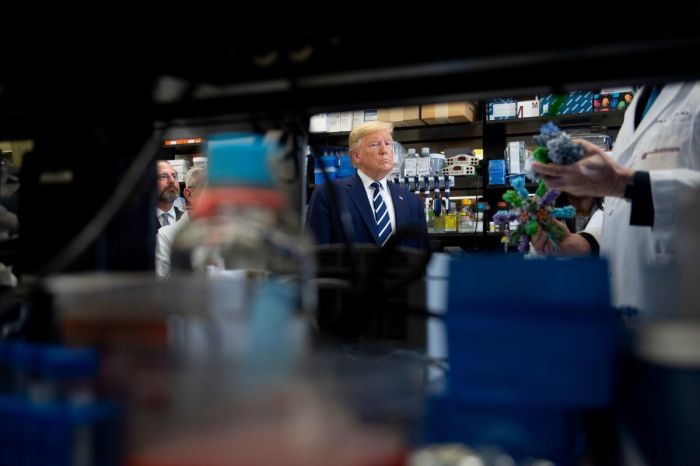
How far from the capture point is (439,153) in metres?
5.09

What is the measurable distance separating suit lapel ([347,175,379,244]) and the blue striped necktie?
1.7 inches

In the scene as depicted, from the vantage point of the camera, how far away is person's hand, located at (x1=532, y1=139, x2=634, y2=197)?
4.23 ft

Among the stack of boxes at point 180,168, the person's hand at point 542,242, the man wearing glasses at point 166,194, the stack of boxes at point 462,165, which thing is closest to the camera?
the person's hand at point 542,242

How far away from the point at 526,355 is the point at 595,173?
0.87m

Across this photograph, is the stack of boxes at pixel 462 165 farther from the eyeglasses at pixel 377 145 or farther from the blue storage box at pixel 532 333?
the blue storage box at pixel 532 333

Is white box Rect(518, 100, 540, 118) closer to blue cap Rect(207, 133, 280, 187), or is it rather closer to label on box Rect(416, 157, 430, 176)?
label on box Rect(416, 157, 430, 176)

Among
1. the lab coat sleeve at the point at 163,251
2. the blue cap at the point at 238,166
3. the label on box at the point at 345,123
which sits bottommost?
the lab coat sleeve at the point at 163,251

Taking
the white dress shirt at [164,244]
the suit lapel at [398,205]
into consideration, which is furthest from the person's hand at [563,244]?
the white dress shirt at [164,244]

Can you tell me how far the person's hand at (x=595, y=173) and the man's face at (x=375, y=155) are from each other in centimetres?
220

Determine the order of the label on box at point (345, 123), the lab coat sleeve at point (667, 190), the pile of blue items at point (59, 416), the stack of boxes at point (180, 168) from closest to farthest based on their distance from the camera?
the pile of blue items at point (59, 416)
the lab coat sleeve at point (667, 190)
the label on box at point (345, 123)
the stack of boxes at point (180, 168)

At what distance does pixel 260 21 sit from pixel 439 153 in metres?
4.54

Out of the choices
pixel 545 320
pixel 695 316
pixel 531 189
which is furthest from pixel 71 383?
pixel 531 189

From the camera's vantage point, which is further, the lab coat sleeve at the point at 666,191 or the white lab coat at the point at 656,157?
the white lab coat at the point at 656,157

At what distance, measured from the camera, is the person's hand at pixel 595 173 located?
4.23 ft
